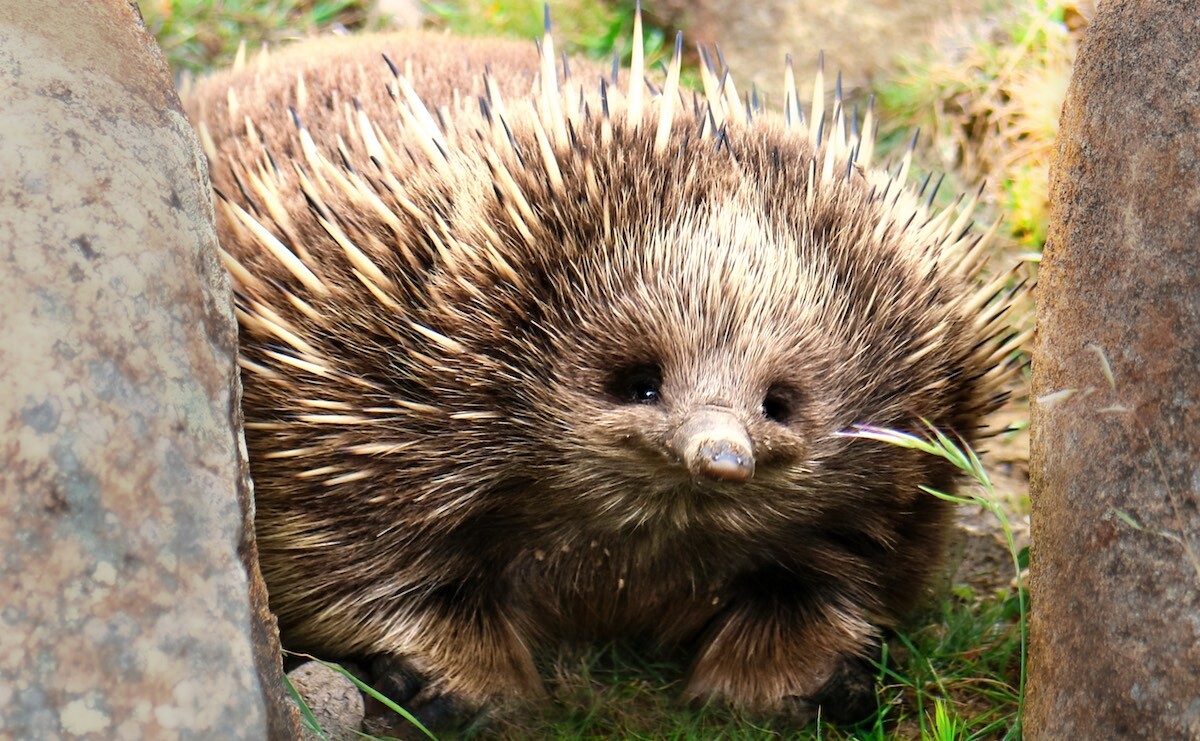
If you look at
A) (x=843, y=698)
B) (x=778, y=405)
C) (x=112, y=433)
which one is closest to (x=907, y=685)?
(x=843, y=698)

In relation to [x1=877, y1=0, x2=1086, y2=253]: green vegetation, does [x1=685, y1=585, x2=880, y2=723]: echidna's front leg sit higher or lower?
lower

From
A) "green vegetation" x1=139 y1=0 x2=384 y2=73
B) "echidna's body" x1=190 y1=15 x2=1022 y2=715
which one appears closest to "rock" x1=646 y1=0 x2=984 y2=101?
"green vegetation" x1=139 y1=0 x2=384 y2=73

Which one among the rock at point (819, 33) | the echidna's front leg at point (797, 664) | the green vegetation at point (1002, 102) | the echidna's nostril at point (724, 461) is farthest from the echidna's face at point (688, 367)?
the rock at point (819, 33)

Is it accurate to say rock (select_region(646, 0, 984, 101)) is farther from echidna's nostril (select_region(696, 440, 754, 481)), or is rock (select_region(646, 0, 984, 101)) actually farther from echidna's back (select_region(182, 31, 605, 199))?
echidna's nostril (select_region(696, 440, 754, 481))

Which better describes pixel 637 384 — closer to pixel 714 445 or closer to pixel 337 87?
pixel 714 445

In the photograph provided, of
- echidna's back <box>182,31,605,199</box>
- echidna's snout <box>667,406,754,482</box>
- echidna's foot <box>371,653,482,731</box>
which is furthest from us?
echidna's back <box>182,31,605,199</box>

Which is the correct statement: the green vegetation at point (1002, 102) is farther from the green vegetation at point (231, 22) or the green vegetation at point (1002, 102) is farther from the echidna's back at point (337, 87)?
the green vegetation at point (231, 22)
